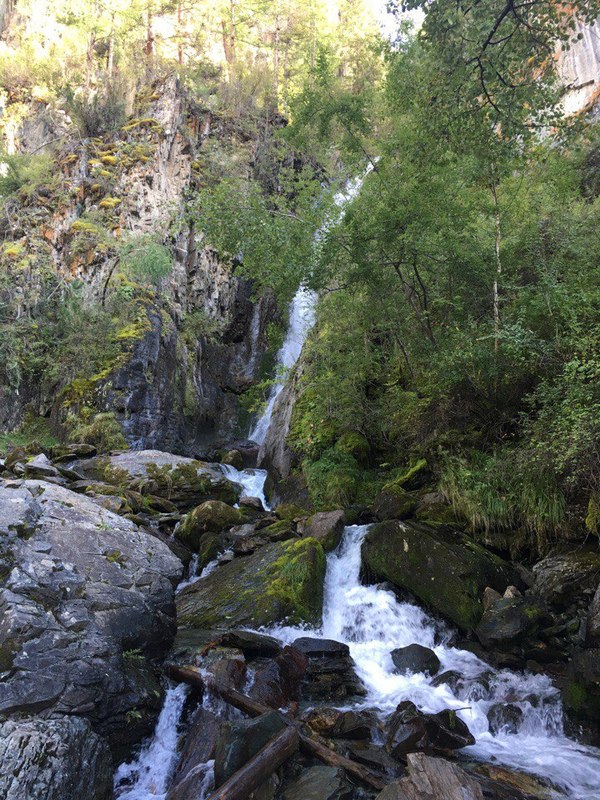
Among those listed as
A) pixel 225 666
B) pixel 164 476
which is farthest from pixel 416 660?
pixel 164 476

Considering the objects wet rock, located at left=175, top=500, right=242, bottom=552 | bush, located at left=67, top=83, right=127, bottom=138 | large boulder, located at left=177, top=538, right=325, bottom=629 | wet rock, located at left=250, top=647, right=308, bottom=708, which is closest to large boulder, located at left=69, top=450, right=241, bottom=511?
wet rock, located at left=175, top=500, right=242, bottom=552

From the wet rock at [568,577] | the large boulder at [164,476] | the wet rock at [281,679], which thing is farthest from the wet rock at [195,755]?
the large boulder at [164,476]

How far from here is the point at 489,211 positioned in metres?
9.91

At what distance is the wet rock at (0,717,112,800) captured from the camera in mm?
3385

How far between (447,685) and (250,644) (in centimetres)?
221

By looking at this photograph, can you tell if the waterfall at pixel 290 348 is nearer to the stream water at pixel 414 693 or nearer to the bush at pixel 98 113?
the stream water at pixel 414 693

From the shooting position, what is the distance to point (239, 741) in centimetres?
391

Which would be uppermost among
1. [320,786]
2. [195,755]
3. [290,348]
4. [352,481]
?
[290,348]

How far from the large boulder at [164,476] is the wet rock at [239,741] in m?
7.70

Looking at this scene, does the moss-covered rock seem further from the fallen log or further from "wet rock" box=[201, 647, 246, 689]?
the fallen log

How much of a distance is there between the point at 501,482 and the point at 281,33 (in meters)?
34.0

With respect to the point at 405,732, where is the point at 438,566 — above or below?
above

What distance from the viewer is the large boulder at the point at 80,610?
4066mm

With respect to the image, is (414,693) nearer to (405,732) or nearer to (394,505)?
(405,732)
